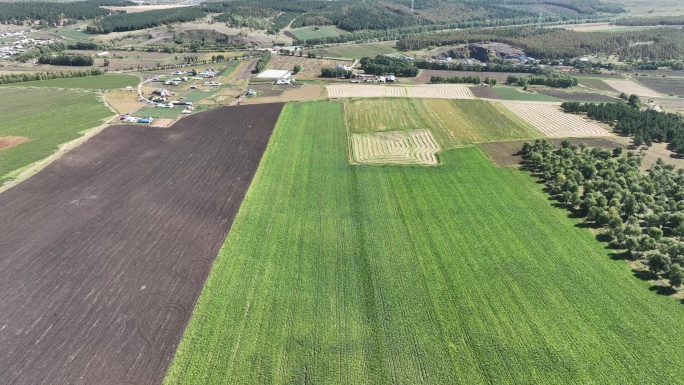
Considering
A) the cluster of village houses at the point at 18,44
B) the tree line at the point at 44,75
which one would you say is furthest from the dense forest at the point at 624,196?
the cluster of village houses at the point at 18,44

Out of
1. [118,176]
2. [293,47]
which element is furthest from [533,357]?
[293,47]

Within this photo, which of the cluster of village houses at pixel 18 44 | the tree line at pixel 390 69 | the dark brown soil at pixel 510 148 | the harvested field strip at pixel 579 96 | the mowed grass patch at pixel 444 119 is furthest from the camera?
the cluster of village houses at pixel 18 44

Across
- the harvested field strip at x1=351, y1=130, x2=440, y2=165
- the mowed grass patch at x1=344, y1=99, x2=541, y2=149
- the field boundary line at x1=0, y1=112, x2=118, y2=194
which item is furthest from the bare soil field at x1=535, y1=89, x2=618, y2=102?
the field boundary line at x1=0, y1=112, x2=118, y2=194

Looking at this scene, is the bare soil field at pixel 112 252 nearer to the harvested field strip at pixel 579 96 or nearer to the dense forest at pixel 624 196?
the dense forest at pixel 624 196

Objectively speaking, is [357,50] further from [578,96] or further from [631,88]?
[631,88]

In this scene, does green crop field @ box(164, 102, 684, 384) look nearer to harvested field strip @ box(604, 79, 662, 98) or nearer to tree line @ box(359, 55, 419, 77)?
tree line @ box(359, 55, 419, 77)

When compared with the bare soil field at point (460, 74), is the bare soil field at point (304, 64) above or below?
above
